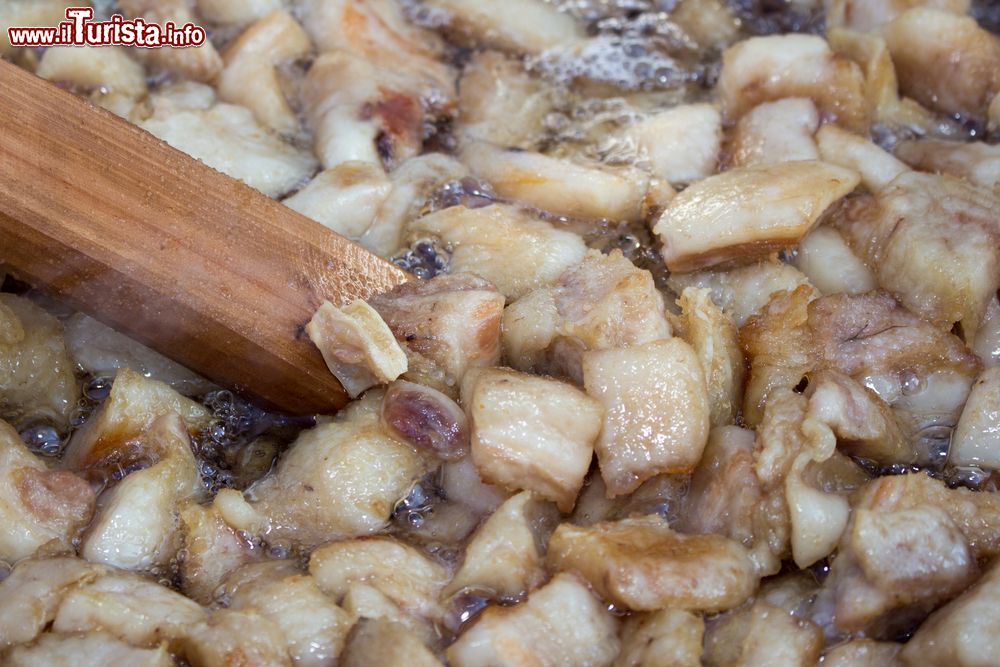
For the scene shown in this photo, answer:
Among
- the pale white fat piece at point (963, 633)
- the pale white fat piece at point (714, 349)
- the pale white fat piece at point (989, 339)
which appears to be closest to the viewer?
the pale white fat piece at point (963, 633)

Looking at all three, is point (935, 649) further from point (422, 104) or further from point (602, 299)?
point (422, 104)

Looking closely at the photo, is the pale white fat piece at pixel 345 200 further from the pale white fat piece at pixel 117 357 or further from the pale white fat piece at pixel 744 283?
the pale white fat piece at pixel 744 283

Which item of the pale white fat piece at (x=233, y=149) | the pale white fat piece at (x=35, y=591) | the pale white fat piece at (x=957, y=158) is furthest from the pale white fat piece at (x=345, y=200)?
the pale white fat piece at (x=957, y=158)

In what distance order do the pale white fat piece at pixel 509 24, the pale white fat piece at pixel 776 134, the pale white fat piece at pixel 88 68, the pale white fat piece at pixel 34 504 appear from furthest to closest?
the pale white fat piece at pixel 509 24
the pale white fat piece at pixel 88 68
the pale white fat piece at pixel 776 134
the pale white fat piece at pixel 34 504

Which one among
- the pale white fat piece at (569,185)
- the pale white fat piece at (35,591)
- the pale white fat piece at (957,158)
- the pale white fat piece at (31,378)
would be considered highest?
the pale white fat piece at (957,158)

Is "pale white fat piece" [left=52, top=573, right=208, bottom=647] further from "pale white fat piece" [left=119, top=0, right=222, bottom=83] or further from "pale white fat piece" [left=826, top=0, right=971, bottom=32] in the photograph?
"pale white fat piece" [left=826, top=0, right=971, bottom=32]

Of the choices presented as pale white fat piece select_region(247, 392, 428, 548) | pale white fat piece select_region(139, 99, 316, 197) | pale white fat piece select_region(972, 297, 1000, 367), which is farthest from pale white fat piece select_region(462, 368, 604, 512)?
pale white fat piece select_region(139, 99, 316, 197)

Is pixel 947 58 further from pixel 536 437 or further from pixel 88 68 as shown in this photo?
pixel 88 68

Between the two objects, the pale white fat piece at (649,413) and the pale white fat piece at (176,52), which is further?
the pale white fat piece at (176,52)

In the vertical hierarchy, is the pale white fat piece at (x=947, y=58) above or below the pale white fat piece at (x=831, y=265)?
above
